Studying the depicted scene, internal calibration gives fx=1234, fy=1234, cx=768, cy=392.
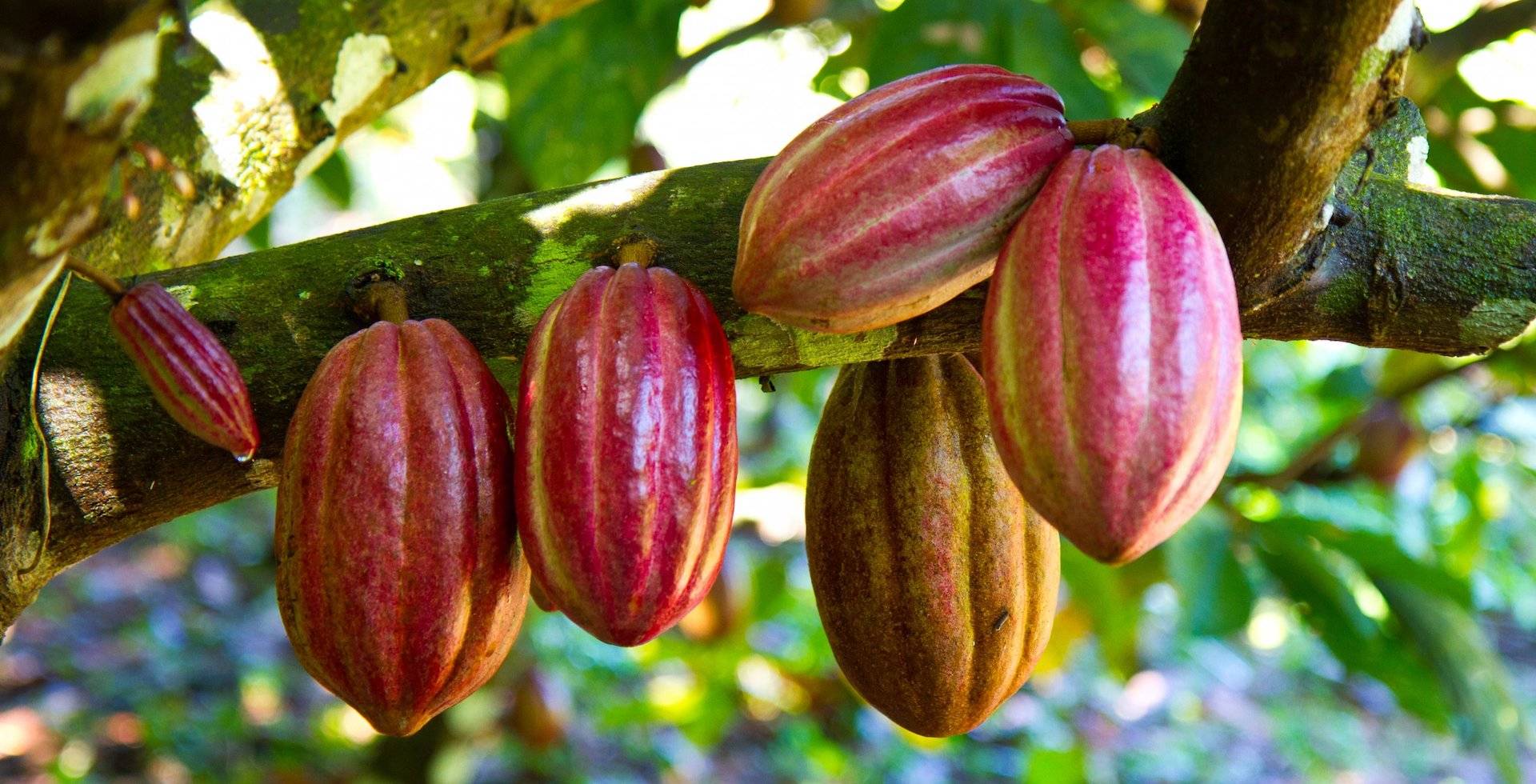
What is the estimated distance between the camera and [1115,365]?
0.60m

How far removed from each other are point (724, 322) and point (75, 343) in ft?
1.58

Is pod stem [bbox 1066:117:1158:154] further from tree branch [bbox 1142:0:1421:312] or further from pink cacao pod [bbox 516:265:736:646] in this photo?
pink cacao pod [bbox 516:265:736:646]

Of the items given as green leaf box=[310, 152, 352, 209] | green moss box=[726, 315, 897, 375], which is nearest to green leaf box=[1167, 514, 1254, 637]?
green moss box=[726, 315, 897, 375]

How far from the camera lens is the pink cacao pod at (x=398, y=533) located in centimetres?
72

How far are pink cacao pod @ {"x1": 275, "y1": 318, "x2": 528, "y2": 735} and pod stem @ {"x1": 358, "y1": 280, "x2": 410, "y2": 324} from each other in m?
0.10

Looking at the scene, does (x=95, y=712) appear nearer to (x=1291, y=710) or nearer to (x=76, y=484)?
(x=76, y=484)

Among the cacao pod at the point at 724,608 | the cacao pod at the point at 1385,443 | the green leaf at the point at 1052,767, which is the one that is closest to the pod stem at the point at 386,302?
the cacao pod at the point at 724,608

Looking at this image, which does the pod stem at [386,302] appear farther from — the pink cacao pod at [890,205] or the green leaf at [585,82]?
the green leaf at [585,82]

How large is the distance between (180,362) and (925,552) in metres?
0.51

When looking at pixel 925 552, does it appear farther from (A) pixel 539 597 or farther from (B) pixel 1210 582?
(B) pixel 1210 582

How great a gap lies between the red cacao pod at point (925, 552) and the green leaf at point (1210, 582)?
4.04ft

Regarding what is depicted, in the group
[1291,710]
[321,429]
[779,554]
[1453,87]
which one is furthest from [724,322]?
[1291,710]

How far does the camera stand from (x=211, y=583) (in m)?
4.24

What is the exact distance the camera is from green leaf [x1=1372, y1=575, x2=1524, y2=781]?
1.89m
